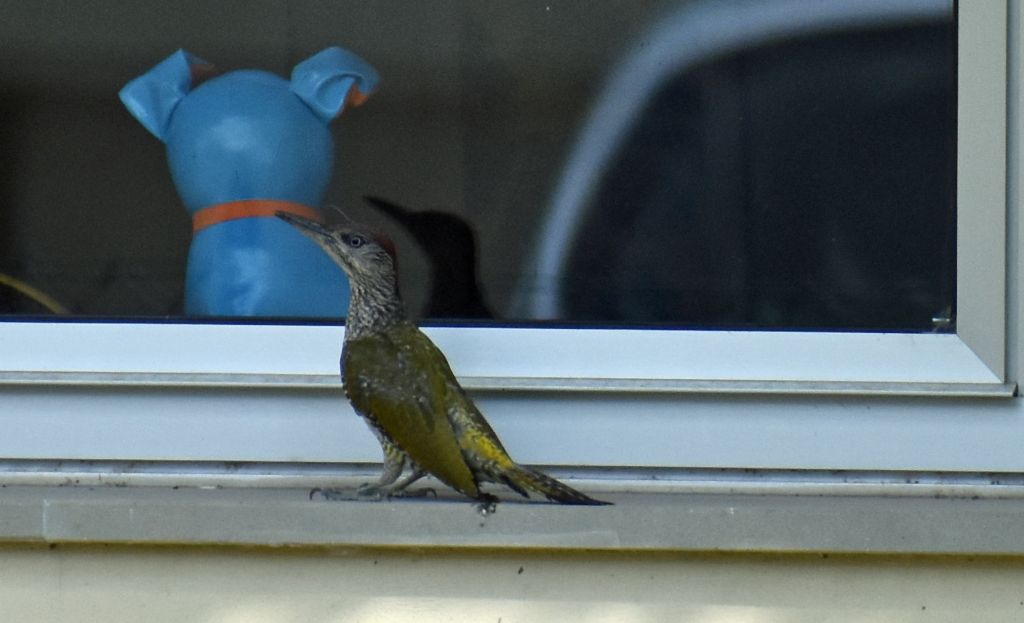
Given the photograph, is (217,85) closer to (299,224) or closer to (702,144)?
(299,224)

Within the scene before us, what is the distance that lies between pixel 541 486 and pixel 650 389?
289 mm

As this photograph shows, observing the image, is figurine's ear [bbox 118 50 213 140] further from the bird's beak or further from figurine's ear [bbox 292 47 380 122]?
the bird's beak

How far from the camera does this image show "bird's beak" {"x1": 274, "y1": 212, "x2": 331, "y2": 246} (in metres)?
2.23

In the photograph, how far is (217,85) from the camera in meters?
2.45

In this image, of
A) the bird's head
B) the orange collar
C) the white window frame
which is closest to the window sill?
the white window frame

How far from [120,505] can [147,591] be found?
0.48ft

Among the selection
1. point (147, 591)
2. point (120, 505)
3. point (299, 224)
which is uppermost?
point (299, 224)

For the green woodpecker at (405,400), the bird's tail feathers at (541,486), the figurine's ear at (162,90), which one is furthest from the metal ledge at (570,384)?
the figurine's ear at (162,90)

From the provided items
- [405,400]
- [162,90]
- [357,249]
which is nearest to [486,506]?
[405,400]

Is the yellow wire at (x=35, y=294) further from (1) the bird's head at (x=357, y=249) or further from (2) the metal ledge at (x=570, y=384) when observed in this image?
(1) the bird's head at (x=357, y=249)

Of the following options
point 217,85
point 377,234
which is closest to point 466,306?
point 377,234

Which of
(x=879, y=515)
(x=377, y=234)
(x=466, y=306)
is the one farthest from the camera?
(x=466, y=306)

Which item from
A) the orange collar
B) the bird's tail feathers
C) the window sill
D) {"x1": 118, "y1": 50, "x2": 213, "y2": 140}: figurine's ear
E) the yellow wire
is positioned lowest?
the window sill

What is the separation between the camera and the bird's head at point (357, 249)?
2188mm
